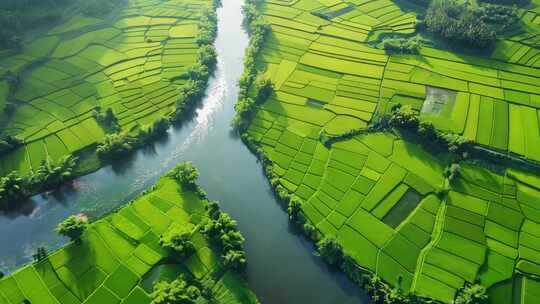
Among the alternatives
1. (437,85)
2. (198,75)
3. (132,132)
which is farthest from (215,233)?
(437,85)

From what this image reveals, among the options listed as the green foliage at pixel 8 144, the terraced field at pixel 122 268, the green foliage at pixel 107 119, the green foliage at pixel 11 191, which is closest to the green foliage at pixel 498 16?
the terraced field at pixel 122 268

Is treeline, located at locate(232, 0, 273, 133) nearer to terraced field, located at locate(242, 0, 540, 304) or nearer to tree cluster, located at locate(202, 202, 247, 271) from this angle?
terraced field, located at locate(242, 0, 540, 304)

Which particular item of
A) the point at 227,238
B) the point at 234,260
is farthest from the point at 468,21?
the point at 234,260

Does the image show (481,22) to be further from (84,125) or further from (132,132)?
(84,125)

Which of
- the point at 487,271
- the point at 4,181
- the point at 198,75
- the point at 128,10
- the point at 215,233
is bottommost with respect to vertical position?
the point at 487,271

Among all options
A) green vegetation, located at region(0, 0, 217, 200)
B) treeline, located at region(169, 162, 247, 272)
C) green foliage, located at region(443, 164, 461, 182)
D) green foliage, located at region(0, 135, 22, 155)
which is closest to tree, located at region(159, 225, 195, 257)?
treeline, located at region(169, 162, 247, 272)

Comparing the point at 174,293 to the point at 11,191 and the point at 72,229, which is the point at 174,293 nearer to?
the point at 72,229
